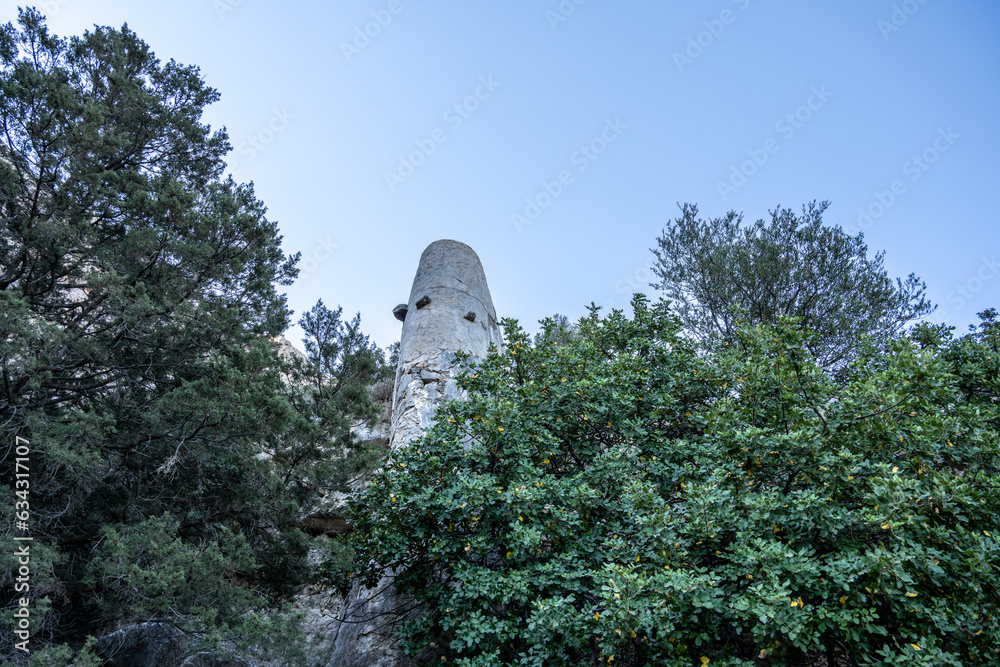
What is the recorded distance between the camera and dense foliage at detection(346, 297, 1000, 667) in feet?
11.9

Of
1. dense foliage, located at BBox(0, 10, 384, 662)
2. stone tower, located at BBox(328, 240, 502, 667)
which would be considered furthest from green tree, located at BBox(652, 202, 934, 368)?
dense foliage, located at BBox(0, 10, 384, 662)

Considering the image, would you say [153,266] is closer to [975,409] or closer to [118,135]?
[118,135]

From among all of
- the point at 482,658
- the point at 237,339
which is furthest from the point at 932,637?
the point at 237,339

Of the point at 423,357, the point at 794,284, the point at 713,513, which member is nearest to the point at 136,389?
the point at 423,357

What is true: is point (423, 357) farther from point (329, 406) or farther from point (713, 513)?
point (713, 513)

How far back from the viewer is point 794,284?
1174 centimetres

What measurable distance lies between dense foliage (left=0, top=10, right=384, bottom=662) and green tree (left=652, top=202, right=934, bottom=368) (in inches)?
321

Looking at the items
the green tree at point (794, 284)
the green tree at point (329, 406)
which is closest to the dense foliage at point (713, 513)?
the green tree at point (329, 406)

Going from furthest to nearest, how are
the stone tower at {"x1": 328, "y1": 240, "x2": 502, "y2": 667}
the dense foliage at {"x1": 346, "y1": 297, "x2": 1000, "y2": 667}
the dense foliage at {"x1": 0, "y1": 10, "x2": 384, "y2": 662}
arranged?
the stone tower at {"x1": 328, "y1": 240, "x2": 502, "y2": 667} < the dense foliage at {"x1": 0, "y1": 10, "x2": 384, "y2": 662} < the dense foliage at {"x1": 346, "y1": 297, "x2": 1000, "y2": 667}

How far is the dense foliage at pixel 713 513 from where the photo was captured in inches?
143

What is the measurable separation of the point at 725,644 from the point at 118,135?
8.21 m

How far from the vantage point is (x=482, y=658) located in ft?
13.7

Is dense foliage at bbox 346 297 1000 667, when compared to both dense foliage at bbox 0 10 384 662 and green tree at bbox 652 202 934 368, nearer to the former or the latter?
dense foliage at bbox 0 10 384 662

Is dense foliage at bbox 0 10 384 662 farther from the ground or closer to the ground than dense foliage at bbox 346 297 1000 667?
farther from the ground
